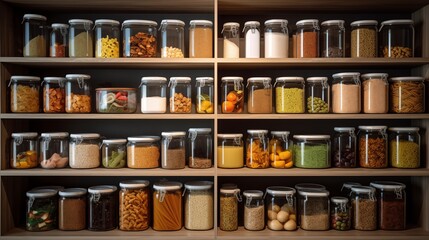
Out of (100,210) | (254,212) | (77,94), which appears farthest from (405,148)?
(77,94)

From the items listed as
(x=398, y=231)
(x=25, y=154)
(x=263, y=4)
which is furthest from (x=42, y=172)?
(x=398, y=231)

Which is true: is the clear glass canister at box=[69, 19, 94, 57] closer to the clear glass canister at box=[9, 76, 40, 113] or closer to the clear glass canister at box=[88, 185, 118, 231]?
the clear glass canister at box=[9, 76, 40, 113]

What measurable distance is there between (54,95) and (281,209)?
1.42 metres

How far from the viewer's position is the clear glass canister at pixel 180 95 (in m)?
→ 2.16

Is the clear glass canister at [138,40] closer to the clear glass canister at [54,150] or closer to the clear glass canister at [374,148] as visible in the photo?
the clear glass canister at [54,150]

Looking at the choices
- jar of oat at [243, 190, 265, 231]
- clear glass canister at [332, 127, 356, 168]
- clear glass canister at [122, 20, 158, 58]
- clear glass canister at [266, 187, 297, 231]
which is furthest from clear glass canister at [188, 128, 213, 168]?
clear glass canister at [332, 127, 356, 168]

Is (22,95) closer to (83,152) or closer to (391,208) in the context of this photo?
(83,152)

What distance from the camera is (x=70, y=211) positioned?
7.01 ft

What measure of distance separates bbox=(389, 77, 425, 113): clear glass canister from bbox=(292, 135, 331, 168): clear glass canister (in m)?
0.44

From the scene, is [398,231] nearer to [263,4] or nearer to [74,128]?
[263,4]

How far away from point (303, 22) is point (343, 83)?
1.34ft

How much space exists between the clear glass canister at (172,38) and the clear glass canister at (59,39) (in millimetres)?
552

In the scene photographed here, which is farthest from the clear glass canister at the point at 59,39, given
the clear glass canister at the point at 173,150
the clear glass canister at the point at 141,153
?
the clear glass canister at the point at 173,150

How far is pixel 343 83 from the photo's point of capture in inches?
85.9
